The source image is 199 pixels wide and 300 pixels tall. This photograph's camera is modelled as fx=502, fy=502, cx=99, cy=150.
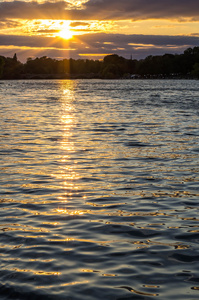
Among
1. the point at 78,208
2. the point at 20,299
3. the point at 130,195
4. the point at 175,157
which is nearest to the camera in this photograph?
the point at 20,299

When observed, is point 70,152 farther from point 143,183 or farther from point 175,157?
point 143,183

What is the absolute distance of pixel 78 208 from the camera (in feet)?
43.4

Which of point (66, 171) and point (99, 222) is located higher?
point (99, 222)

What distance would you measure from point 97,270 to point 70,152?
14.3 metres

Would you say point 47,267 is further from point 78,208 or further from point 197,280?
point 78,208

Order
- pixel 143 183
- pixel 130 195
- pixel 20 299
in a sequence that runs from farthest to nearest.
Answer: pixel 143 183
pixel 130 195
pixel 20 299

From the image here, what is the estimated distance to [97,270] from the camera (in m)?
9.05

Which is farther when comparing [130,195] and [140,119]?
[140,119]

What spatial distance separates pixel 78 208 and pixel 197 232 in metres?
3.42

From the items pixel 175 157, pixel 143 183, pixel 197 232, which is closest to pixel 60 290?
pixel 197 232

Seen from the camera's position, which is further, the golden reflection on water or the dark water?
the golden reflection on water

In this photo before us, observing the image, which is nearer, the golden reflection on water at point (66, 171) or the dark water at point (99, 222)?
the dark water at point (99, 222)

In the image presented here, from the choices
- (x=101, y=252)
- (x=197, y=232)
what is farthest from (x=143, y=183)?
(x=101, y=252)

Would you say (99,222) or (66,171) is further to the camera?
(66,171)
